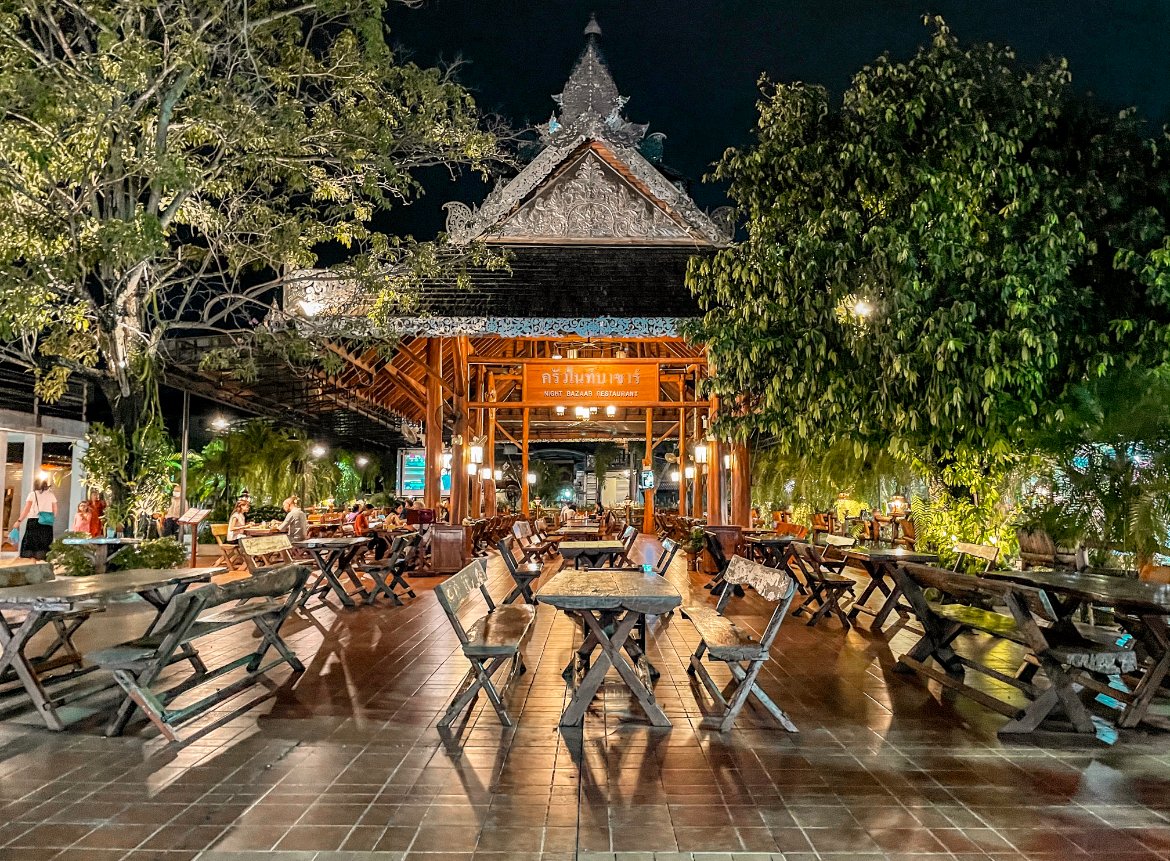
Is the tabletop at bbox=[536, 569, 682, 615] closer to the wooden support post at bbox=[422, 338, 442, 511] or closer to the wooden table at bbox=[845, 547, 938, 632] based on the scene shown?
the wooden table at bbox=[845, 547, 938, 632]

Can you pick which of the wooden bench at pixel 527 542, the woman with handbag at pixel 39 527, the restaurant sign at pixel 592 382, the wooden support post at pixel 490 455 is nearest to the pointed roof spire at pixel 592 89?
the restaurant sign at pixel 592 382

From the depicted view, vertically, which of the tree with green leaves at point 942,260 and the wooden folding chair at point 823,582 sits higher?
the tree with green leaves at point 942,260

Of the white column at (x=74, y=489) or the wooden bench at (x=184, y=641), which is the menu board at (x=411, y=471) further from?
the wooden bench at (x=184, y=641)

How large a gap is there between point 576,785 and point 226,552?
10846 mm

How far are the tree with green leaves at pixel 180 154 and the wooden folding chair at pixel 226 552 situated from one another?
5108mm

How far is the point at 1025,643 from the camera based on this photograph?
4.36 metres

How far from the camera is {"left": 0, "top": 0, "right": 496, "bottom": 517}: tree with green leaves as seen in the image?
6.15m

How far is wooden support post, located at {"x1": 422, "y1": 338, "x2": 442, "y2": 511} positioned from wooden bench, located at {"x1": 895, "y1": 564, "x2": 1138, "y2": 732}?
10.4 metres

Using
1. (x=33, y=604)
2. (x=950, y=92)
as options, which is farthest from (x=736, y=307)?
(x=33, y=604)

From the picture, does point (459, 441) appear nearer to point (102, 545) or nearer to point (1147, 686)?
point (102, 545)

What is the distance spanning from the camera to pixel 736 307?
286 inches

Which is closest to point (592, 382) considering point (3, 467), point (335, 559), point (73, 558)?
point (335, 559)

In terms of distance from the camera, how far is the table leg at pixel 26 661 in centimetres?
426

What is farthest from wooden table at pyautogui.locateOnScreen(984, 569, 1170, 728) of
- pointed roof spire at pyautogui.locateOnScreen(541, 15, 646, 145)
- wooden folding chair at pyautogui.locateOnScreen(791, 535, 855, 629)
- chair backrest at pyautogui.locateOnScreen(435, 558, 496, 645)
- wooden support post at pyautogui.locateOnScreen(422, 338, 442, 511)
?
pointed roof spire at pyautogui.locateOnScreen(541, 15, 646, 145)
